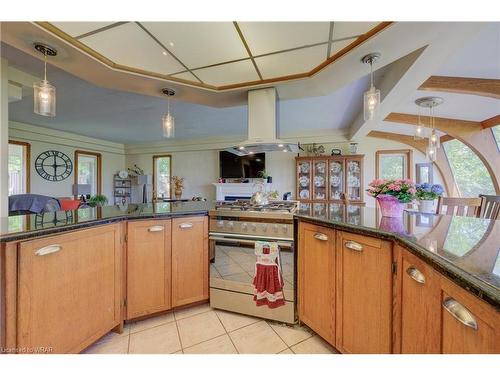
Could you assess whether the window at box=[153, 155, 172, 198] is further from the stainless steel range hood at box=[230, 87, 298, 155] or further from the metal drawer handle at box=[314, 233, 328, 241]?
the metal drawer handle at box=[314, 233, 328, 241]

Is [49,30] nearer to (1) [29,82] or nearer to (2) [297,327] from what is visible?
(1) [29,82]

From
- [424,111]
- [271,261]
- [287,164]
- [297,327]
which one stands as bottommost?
[297,327]

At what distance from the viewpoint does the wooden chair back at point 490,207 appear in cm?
201

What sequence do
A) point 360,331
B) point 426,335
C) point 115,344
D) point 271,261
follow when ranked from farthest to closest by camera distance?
1. point 271,261
2. point 115,344
3. point 360,331
4. point 426,335

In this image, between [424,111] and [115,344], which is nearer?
[115,344]

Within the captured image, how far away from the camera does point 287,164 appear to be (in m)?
5.77

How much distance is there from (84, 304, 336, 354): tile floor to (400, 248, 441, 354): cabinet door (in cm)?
74

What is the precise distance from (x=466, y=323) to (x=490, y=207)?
234cm

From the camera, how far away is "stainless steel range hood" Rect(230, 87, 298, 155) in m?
2.35

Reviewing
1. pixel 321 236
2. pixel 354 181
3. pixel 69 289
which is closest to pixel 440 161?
pixel 354 181

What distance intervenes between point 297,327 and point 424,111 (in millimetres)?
3875

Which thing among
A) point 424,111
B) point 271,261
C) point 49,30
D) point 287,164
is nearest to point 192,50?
point 49,30

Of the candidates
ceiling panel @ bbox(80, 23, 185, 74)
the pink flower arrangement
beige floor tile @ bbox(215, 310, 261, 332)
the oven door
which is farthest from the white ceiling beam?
beige floor tile @ bbox(215, 310, 261, 332)

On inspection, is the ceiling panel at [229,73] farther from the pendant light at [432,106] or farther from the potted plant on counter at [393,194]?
the pendant light at [432,106]
